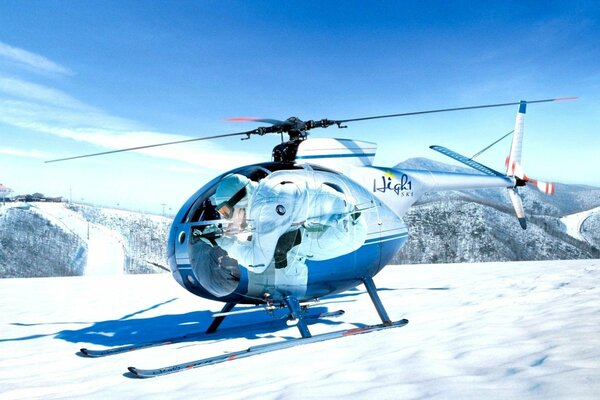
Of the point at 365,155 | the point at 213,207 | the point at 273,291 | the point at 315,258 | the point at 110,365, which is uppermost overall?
the point at 365,155

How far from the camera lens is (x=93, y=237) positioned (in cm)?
10694

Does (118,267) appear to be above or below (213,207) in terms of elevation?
below

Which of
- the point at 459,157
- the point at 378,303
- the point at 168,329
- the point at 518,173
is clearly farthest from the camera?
the point at 518,173

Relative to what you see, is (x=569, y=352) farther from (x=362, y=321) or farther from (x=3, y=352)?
(x=3, y=352)

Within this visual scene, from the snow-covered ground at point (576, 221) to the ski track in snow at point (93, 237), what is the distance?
150 metres

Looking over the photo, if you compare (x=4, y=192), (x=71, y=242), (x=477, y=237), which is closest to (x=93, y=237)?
(x=71, y=242)

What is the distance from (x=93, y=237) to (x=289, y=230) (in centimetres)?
11146

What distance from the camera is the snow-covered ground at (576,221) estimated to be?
548ft

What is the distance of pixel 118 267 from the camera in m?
92.4

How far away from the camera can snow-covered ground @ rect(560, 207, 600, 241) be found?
548 ft

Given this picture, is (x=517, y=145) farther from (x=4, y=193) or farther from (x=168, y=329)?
(x=4, y=193)

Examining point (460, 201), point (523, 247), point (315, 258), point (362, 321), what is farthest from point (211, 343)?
point (460, 201)

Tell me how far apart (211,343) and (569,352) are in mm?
5160

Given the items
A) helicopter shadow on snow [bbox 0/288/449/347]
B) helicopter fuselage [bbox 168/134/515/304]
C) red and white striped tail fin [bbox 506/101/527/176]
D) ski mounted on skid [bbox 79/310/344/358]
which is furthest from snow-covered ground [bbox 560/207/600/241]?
ski mounted on skid [bbox 79/310/344/358]
